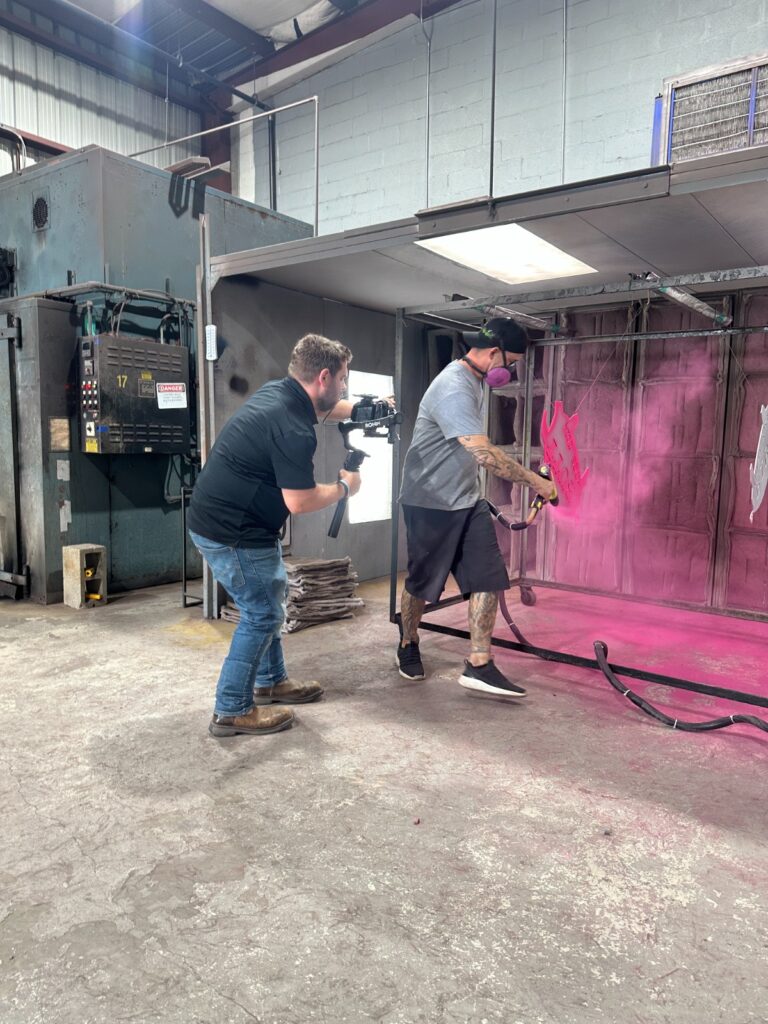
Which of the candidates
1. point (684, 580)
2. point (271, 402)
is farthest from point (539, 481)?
point (684, 580)

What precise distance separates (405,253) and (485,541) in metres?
1.69

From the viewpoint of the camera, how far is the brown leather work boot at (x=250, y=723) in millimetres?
2961

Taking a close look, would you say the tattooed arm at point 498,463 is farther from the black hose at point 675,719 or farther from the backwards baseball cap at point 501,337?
the black hose at point 675,719

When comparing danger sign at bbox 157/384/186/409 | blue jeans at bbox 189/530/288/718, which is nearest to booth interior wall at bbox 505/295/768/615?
danger sign at bbox 157/384/186/409

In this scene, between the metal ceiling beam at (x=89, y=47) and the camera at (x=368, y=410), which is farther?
the metal ceiling beam at (x=89, y=47)

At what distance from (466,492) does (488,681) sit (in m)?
0.97

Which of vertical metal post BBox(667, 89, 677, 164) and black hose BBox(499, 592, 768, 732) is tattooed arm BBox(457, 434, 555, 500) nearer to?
black hose BBox(499, 592, 768, 732)

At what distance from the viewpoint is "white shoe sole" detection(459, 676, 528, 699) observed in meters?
3.48

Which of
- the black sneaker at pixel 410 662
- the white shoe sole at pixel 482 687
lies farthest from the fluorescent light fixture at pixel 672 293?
the black sneaker at pixel 410 662

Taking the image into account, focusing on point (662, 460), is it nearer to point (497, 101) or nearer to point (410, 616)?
point (410, 616)

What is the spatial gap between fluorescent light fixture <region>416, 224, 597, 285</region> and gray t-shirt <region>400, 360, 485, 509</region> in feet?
2.19

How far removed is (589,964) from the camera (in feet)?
5.66

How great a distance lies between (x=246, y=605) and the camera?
2885mm

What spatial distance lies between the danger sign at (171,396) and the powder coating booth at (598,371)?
3.31 ft
